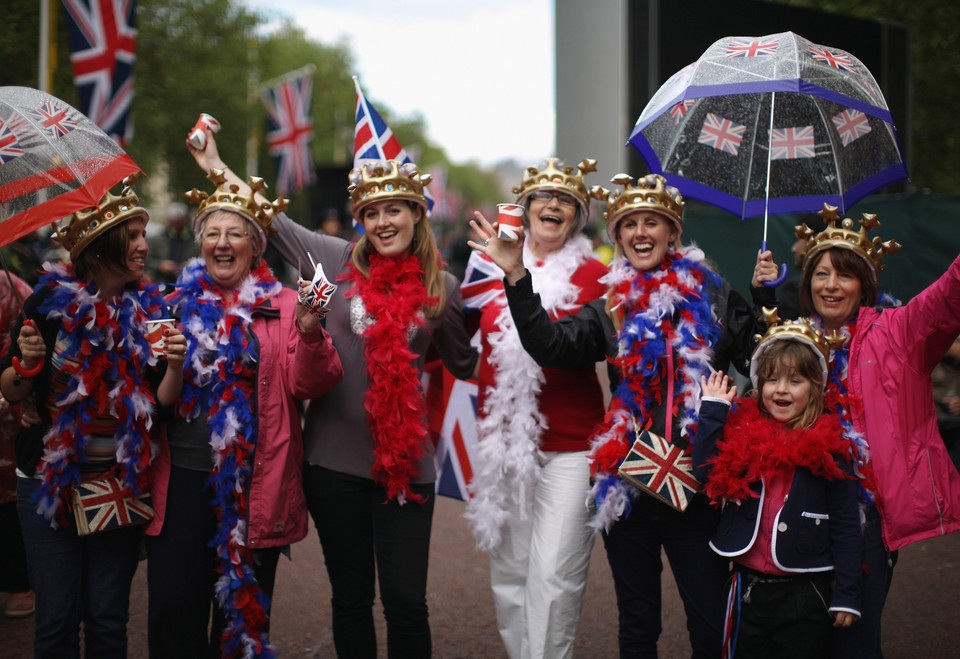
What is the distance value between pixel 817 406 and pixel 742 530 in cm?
52

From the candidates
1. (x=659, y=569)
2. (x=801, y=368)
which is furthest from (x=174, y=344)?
(x=801, y=368)

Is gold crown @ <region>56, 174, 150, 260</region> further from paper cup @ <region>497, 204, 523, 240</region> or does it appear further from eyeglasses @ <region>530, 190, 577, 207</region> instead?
eyeglasses @ <region>530, 190, 577, 207</region>

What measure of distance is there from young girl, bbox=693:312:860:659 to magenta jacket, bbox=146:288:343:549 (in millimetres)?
1396

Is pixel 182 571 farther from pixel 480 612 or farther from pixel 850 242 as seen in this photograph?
pixel 850 242

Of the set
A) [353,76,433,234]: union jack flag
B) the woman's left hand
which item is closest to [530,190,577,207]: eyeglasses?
[353,76,433,234]: union jack flag

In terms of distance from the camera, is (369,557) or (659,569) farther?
(369,557)

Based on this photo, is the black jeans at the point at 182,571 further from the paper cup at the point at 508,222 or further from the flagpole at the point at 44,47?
the flagpole at the point at 44,47

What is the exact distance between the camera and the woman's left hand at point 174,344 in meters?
3.01

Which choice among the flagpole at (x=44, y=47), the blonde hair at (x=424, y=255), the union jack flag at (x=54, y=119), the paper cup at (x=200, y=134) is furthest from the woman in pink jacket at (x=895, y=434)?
the flagpole at (x=44, y=47)

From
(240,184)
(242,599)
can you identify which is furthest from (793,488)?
(240,184)

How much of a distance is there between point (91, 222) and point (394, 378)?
1226mm

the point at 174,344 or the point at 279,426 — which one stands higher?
the point at 174,344

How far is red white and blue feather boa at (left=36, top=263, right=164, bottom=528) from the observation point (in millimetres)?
3002

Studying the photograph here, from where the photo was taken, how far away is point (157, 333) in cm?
313
